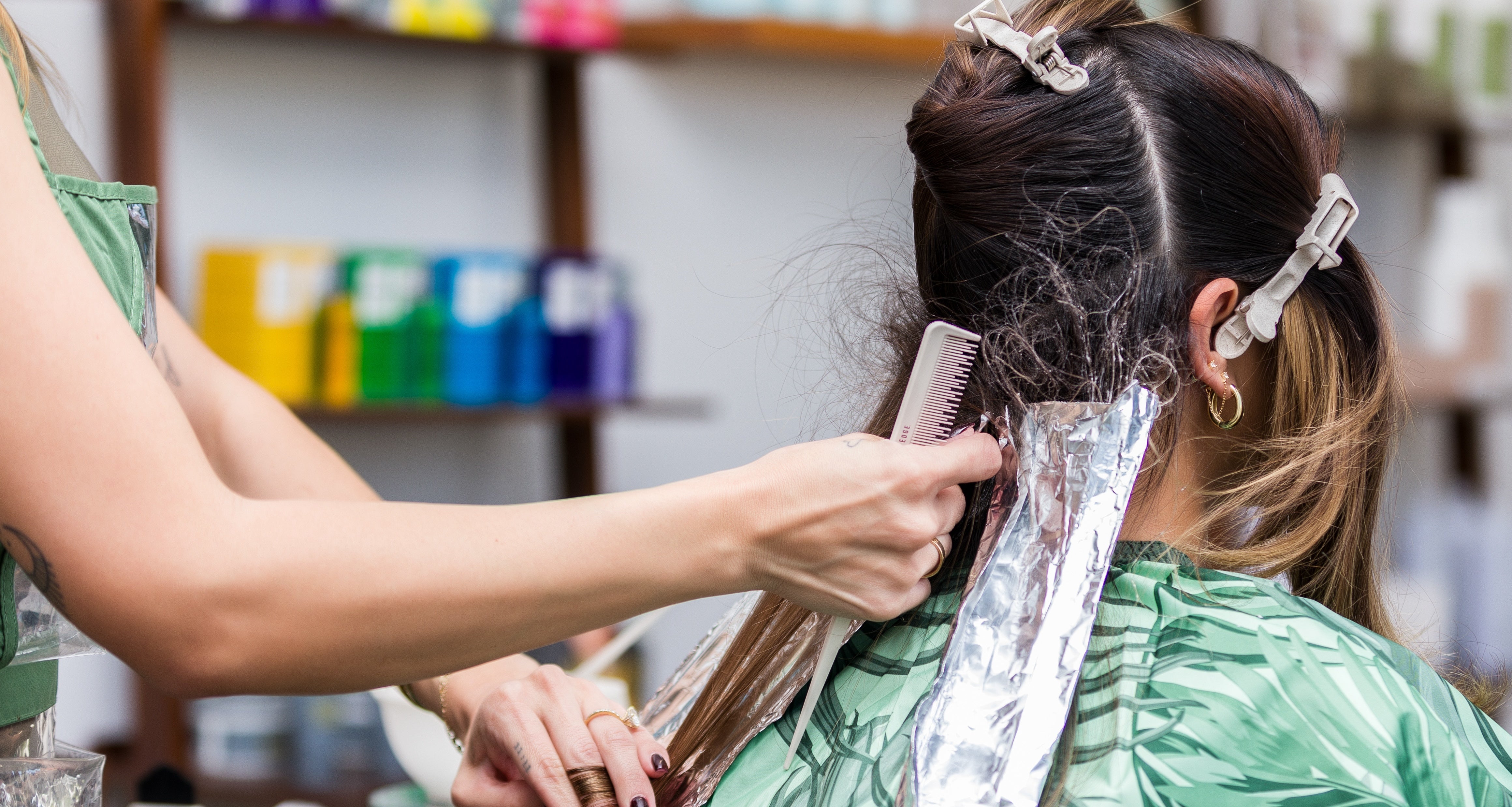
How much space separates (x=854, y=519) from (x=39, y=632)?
1.92 ft

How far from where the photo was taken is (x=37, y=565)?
2.37 feet

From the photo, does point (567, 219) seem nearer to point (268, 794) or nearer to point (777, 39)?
point (777, 39)

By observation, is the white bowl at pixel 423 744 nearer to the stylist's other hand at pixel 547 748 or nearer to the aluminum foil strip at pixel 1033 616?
the stylist's other hand at pixel 547 748

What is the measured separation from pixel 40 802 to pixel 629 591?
443 mm

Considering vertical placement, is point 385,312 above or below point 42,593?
above

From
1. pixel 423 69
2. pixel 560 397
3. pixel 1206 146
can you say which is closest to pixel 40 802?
pixel 1206 146

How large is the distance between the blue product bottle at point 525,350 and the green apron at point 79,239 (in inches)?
62.4

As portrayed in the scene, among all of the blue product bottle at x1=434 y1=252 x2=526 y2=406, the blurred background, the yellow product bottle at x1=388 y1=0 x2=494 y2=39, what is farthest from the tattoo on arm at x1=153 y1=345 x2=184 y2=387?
the yellow product bottle at x1=388 y1=0 x2=494 y2=39

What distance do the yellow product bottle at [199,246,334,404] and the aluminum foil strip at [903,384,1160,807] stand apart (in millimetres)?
1822

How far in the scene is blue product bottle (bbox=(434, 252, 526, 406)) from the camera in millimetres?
2480

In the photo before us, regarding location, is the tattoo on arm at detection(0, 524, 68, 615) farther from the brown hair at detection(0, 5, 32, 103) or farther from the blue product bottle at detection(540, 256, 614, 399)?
the blue product bottle at detection(540, 256, 614, 399)

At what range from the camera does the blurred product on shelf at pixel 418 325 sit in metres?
2.35

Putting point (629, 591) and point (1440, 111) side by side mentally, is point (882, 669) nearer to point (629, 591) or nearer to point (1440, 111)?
point (629, 591)

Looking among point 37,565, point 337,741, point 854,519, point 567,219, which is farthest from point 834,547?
point 567,219
